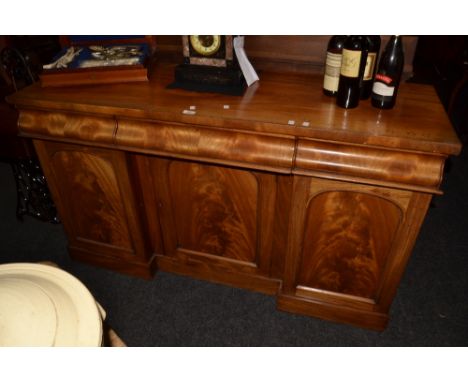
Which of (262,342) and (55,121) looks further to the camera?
(262,342)

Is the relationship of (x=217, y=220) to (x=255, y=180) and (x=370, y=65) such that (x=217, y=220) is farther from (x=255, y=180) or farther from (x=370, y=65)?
(x=370, y=65)

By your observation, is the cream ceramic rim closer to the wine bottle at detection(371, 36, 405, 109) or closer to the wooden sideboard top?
the wooden sideboard top

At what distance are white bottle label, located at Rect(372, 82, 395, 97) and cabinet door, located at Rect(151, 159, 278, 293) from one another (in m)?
0.51

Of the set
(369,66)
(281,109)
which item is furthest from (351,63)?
(281,109)

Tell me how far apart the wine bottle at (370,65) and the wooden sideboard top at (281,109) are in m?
0.05

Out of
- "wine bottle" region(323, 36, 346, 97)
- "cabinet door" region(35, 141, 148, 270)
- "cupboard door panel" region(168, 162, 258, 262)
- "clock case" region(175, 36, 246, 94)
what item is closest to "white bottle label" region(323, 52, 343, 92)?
"wine bottle" region(323, 36, 346, 97)

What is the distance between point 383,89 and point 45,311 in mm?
1230

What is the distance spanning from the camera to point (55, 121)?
1457 millimetres

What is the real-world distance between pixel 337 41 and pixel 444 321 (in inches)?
56.2

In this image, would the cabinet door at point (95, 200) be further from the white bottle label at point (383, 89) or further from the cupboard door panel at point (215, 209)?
the white bottle label at point (383, 89)

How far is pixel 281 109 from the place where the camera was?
1315 mm

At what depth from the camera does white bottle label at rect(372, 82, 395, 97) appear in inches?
48.8
